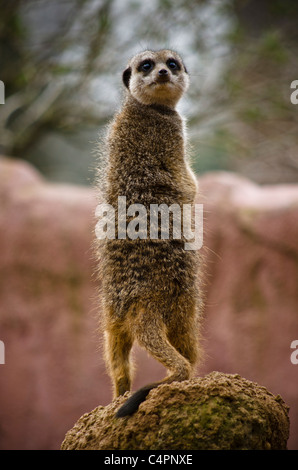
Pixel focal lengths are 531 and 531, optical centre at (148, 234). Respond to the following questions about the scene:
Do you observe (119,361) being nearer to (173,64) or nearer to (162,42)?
(173,64)

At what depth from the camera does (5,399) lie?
544cm

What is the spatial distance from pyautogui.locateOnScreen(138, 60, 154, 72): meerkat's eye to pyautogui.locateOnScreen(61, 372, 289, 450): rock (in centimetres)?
143

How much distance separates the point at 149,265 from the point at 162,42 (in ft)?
18.4

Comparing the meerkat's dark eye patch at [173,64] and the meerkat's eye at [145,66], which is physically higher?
the meerkat's dark eye patch at [173,64]

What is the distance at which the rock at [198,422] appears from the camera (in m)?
1.74

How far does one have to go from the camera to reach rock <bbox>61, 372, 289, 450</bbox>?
5.71 ft

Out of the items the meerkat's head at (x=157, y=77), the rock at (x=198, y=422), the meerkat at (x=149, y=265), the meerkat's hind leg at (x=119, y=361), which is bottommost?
the rock at (x=198, y=422)

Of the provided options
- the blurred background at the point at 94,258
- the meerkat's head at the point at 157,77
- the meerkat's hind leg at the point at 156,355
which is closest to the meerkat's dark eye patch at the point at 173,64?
the meerkat's head at the point at 157,77

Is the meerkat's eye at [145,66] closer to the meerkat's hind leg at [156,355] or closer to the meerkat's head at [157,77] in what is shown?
the meerkat's head at [157,77]

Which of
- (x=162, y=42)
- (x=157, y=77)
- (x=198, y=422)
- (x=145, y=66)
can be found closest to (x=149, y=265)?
(x=198, y=422)

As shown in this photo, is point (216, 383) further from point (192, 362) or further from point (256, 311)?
point (256, 311)

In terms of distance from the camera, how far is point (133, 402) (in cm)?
182
